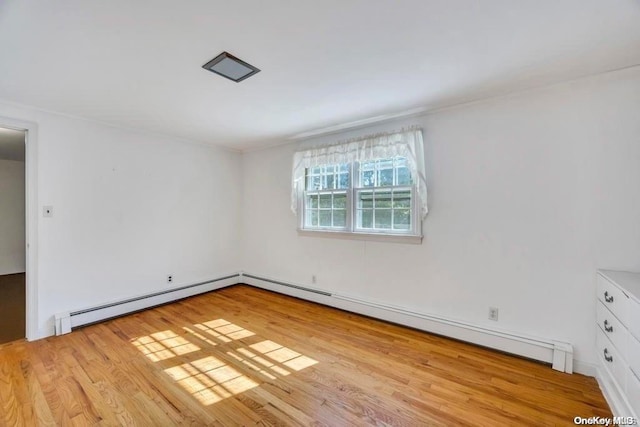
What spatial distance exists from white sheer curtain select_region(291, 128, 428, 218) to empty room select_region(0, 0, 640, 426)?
0.02 m

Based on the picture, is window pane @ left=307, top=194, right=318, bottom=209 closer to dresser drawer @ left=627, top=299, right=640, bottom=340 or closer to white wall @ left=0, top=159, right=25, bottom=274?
dresser drawer @ left=627, top=299, right=640, bottom=340

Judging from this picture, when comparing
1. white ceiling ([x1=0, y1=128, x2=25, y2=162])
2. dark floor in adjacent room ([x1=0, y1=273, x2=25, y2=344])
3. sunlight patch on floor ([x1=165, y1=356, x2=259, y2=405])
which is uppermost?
white ceiling ([x1=0, y1=128, x2=25, y2=162])

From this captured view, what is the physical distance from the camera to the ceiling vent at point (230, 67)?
6.30 ft

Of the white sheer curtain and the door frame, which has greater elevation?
the white sheer curtain

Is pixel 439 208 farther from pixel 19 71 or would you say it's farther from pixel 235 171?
pixel 19 71

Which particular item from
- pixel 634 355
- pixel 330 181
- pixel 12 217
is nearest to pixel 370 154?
pixel 330 181

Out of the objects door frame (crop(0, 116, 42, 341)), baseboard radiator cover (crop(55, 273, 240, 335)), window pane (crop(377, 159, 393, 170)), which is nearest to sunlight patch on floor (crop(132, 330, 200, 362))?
baseboard radiator cover (crop(55, 273, 240, 335))

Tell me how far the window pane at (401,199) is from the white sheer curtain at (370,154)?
0.62ft

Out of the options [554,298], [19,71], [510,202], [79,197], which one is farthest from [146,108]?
[554,298]

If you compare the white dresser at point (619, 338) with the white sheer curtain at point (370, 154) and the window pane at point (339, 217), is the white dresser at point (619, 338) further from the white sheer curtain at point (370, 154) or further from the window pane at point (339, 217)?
the window pane at point (339, 217)

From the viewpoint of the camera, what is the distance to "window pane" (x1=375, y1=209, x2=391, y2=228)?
10.8ft

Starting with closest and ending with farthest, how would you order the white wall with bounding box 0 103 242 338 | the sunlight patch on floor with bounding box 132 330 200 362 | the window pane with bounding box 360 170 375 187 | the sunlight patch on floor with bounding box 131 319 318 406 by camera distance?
1. the sunlight patch on floor with bounding box 131 319 318 406
2. the sunlight patch on floor with bounding box 132 330 200 362
3. the white wall with bounding box 0 103 242 338
4. the window pane with bounding box 360 170 375 187

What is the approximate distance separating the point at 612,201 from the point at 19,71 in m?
4.66

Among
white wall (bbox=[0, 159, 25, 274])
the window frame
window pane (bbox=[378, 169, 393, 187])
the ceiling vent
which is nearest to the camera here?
the ceiling vent
